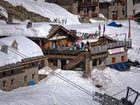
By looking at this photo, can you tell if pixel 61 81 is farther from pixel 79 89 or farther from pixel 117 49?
pixel 117 49

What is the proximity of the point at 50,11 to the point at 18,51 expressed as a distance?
3700 cm

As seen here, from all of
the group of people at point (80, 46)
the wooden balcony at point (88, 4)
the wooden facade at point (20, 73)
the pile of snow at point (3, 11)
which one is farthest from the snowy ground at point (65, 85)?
the wooden balcony at point (88, 4)

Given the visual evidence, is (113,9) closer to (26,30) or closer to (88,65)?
(26,30)

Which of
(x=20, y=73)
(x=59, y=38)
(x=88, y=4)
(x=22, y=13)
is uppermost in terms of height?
(x=88, y=4)

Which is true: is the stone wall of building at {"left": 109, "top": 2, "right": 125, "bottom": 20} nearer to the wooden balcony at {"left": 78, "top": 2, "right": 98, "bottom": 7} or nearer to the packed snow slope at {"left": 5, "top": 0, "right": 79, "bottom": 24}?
the wooden balcony at {"left": 78, "top": 2, "right": 98, "bottom": 7}

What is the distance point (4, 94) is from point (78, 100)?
8024 mm

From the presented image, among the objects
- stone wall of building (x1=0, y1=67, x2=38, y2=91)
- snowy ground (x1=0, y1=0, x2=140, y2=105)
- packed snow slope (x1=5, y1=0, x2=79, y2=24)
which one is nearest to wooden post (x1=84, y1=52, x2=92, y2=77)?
snowy ground (x1=0, y1=0, x2=140, y2=105)

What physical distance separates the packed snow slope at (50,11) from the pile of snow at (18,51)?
28771 mm

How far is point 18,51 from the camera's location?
165 ft

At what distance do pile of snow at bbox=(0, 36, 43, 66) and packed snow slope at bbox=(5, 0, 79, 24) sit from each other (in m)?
28.8

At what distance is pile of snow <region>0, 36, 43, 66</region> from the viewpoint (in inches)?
1877

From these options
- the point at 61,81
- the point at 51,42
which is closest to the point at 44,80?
the point at 61,81

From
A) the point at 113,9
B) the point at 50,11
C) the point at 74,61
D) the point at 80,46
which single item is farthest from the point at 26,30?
the point at 113,9

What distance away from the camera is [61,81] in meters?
51.2
